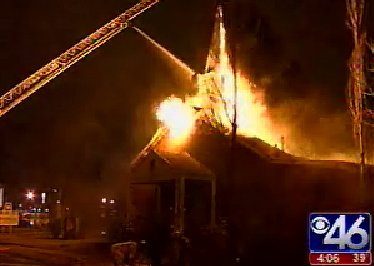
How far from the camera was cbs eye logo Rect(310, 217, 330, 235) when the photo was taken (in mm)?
7199

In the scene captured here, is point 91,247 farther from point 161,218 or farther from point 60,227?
point 60,227

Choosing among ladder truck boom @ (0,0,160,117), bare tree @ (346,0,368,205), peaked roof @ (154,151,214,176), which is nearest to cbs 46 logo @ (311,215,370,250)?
bare tree @ (346,0,368,205)

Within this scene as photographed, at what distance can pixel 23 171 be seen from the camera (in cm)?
4991

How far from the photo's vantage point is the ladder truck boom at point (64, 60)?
85.5 feet

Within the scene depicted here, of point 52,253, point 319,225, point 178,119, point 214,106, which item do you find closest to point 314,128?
point 214,106

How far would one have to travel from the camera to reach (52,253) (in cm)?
2192

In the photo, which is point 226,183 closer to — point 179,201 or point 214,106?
point 179,201

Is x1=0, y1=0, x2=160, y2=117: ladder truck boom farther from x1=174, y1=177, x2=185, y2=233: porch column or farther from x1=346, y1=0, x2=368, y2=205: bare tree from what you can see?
x1=346, y1=0, x2=368, y2=205: bare tree

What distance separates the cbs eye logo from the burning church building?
38.7 ft

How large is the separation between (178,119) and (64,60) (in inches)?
214

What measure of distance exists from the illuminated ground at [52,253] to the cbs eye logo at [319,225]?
513 inches

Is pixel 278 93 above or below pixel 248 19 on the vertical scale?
below

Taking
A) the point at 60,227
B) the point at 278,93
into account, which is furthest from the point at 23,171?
the point at 278,93

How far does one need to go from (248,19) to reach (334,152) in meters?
7.61
